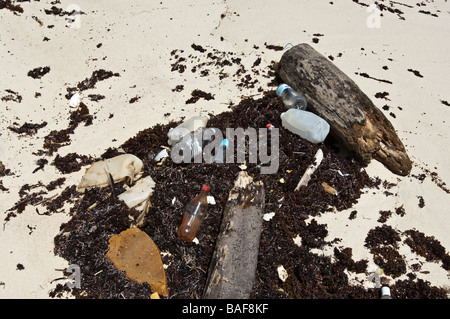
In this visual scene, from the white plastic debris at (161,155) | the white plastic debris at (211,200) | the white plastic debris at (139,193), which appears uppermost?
the white plastic debris at (161,155)

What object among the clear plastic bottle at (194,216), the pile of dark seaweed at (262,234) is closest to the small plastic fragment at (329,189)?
the pile of dark seaweed at (262,234)

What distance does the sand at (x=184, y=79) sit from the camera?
4223 mm

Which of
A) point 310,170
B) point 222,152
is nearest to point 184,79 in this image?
point 222,152

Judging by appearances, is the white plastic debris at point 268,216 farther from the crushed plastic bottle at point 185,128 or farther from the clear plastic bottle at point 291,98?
the clear plastic bottle at point 291,98

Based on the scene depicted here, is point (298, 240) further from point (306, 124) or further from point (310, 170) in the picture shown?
point (306, 124)

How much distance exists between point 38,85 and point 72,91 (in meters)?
0.65

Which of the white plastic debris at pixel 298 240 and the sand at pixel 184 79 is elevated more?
the sand at pixel 184 79

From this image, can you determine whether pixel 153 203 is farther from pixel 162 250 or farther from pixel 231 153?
pixel 231 153

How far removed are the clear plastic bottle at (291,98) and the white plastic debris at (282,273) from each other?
2.67 m

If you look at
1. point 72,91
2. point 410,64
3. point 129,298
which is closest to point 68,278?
point 129,298

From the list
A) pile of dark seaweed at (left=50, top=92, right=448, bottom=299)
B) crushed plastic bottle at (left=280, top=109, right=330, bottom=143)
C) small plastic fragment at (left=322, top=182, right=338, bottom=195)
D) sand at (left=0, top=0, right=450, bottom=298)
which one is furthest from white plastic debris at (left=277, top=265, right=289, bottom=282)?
crushed plastic bottle at (left=280, top=109, right=330, bottom=143)

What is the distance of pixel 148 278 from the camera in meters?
3.64

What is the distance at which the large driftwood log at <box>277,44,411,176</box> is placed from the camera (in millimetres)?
4656

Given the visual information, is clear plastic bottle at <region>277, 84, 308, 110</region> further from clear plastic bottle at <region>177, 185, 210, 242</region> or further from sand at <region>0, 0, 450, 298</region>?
clear plastic bottle at <region>177, 185, 210, 242</region>
